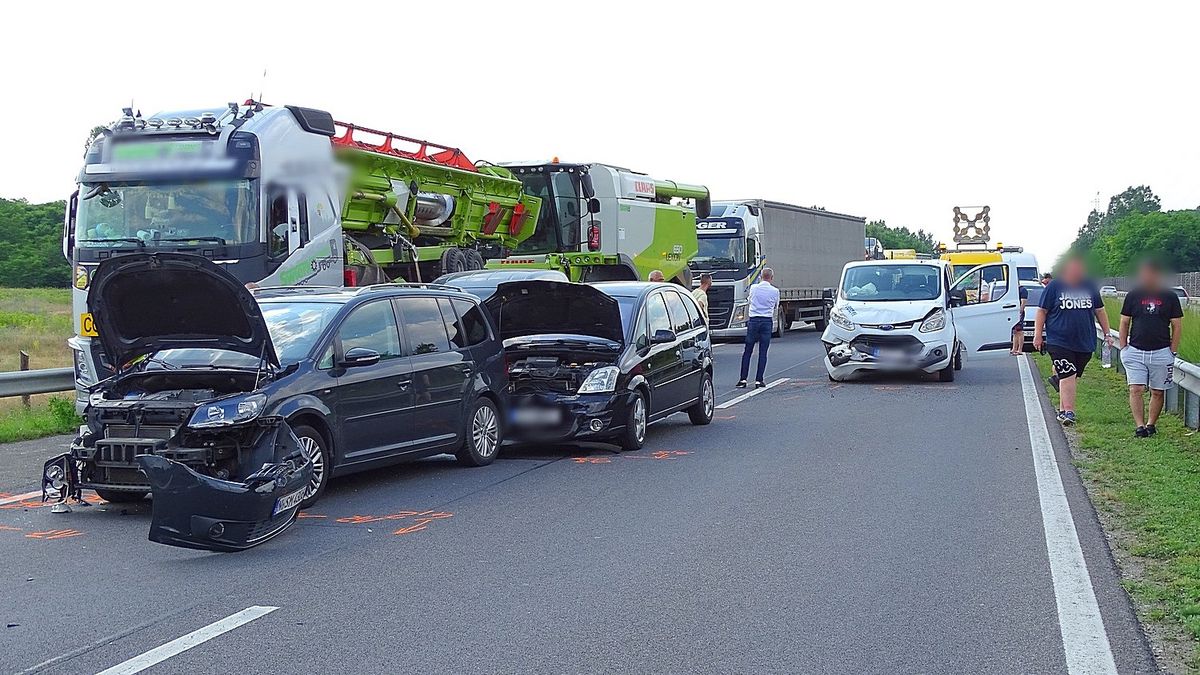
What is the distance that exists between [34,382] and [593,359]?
251 inches

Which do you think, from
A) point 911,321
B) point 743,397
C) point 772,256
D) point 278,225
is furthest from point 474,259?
point 772,256

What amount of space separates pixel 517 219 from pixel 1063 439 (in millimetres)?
10954

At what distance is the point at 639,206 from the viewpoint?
78.5 feet

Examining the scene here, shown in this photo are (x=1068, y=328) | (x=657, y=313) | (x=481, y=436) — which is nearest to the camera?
(x=481, y=436)

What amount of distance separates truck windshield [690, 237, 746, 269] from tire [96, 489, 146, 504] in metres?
23.0

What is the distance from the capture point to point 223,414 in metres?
8.08

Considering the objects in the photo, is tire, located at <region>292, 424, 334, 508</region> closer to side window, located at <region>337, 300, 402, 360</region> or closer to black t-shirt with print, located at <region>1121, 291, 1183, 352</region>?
side window, located at <region>337, 300, 402, 360</region>

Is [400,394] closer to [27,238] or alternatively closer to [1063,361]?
[1063,361]

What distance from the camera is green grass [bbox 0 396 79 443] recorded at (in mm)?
13133

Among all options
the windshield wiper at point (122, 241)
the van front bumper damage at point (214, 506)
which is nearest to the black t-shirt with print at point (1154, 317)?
the van front bumper damage at point (214, 506)

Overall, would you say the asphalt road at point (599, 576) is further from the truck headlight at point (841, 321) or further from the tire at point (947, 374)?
the tire at point (947, 374)

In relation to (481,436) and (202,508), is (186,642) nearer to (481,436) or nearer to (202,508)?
(202,508)

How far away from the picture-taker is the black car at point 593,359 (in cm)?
1162

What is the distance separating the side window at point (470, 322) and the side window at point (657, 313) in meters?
2.20
